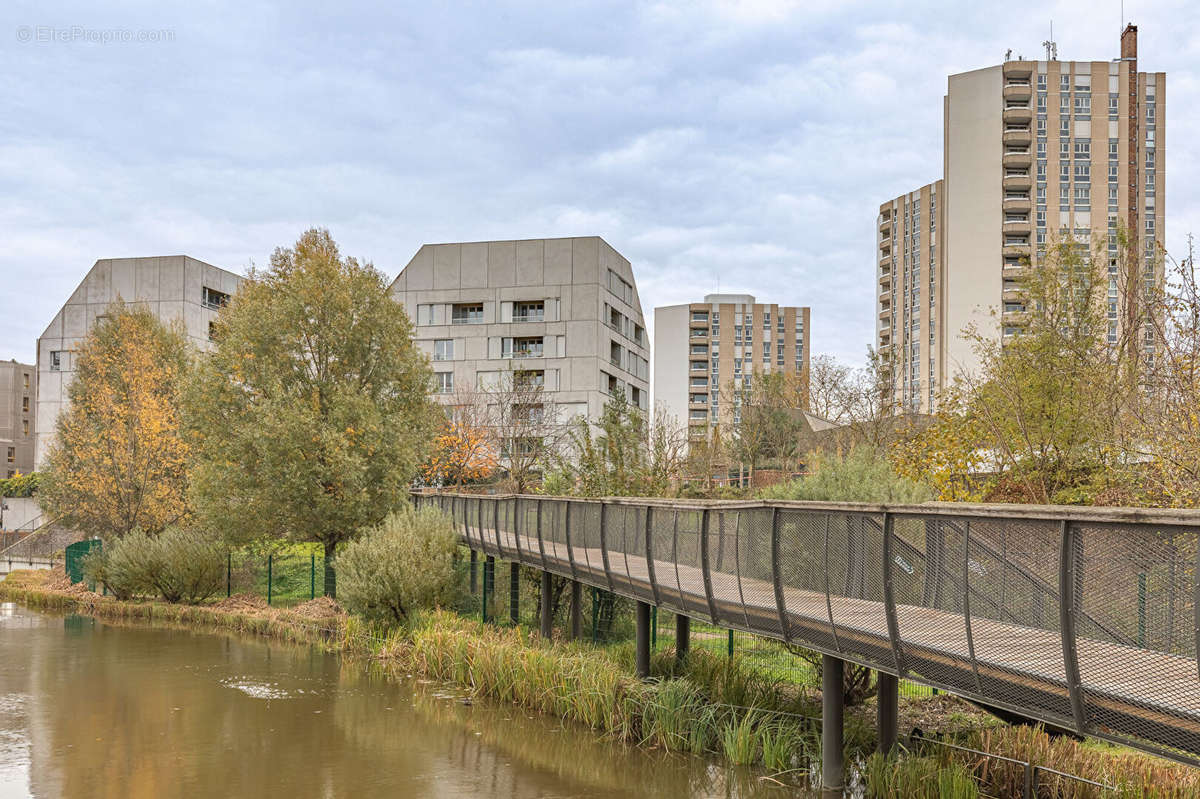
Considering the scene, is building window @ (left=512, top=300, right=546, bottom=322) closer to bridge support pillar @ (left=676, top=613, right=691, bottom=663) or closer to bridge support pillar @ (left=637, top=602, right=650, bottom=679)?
bridge support pillar @ (left=676, top=613, right=691, bottom=663)

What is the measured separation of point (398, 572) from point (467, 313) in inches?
1759

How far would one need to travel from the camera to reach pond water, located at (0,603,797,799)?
12.4 metres

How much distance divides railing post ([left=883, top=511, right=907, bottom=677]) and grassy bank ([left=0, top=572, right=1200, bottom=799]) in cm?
224

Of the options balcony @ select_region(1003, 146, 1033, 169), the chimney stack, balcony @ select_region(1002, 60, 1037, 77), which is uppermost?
the chimney stack

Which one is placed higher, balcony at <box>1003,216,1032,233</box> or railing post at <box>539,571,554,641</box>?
balcony at <box>1003,216,1032,233</box>

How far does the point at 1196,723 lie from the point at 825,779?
603 centimetres

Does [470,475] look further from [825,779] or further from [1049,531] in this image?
[1049,531]

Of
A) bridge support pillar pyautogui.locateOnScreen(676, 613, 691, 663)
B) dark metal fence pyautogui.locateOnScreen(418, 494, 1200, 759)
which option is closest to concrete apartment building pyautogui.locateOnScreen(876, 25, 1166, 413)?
bridge support pillar pyautogui.locateOnScreen(676, 613, 691, 663)

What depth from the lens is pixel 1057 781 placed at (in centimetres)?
1025

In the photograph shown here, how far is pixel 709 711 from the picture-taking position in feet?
44.5

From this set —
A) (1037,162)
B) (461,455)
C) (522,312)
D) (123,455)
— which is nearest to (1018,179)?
(1037,162)

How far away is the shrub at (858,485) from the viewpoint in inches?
587

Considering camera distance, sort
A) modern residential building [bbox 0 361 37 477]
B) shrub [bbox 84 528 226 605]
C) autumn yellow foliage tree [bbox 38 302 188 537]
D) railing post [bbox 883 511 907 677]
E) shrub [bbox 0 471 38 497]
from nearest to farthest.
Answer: railing post [bbox 883 511 907 677] → shrub [bbox 84 528 226 605] → autumn yellow foliage tree [bbox 38 302 188 537] → shrub [bbox 0 471 38 497] → modern residential building [bbox 0 361 37 477]

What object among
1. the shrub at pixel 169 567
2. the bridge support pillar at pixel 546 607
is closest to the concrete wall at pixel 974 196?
the shrub at pixel 169 567
